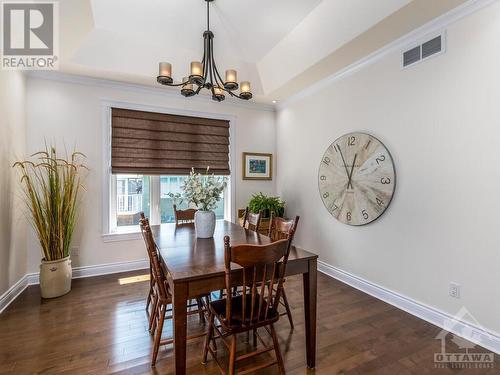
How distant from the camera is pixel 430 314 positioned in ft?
7.83

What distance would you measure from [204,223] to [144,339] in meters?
1.08

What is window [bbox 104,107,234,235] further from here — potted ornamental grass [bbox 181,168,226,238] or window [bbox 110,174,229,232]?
potted ornamental grass [bbox 181,168,226,238]

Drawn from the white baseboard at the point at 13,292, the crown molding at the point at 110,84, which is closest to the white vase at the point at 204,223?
the white baseboard at the point at 13,292

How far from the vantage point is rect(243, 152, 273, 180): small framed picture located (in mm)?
4480

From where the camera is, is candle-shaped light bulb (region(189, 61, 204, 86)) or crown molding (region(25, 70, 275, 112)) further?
crown molding (region(25, 70, 275, 112))

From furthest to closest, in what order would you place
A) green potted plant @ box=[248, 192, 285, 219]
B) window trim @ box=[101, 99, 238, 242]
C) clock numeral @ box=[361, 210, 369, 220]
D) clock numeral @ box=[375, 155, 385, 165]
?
green potted plant @ box=[248, 192, 285, 219] < window trim @ box=[101, 99, 238, 242] < clock numeral @ box=[361, 210, 369, 220] < clock numeral @ box=[375, 155, 385, 165]

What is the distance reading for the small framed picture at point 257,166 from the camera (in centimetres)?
448

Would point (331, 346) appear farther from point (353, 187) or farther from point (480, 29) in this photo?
point (480, 29)

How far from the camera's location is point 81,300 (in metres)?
2.78

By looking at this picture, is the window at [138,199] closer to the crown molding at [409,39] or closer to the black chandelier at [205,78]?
the black chandelier at [205,78]

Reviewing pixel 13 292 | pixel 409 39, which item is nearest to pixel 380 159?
pixel 409 39

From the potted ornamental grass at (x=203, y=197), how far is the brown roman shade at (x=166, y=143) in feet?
5.69

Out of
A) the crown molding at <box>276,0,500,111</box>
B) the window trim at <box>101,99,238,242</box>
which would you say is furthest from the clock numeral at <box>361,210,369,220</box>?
the window trim at <box>101,99,238,242</box>

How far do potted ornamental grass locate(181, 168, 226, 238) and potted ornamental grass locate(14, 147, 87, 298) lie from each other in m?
1.73
